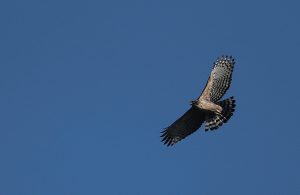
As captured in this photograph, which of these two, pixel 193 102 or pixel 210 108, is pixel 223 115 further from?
pixel 193 102

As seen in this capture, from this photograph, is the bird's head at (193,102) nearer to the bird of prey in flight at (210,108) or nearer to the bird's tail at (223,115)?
the bird of prey in flight at (210,108)

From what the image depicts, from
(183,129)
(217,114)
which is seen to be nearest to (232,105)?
(217,114)

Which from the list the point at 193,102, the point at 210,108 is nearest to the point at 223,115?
the point at 210,108

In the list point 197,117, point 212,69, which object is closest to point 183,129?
point 197,117

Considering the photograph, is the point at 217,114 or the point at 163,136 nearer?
the point at 217,114

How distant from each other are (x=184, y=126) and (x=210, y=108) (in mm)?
1468

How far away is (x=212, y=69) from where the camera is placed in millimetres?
24234

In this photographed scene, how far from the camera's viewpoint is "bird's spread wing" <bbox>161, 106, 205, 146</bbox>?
24.1 m

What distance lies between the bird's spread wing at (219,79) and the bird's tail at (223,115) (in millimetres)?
394

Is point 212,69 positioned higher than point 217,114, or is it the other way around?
point 212,69

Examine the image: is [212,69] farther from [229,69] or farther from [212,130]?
[212,130]

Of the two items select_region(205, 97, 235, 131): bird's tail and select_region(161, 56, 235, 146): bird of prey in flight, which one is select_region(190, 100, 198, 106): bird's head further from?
select_region(205, 97, 235, 131): bird's tail

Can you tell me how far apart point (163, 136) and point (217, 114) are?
249 centimetres

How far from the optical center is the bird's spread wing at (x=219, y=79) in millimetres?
23719
